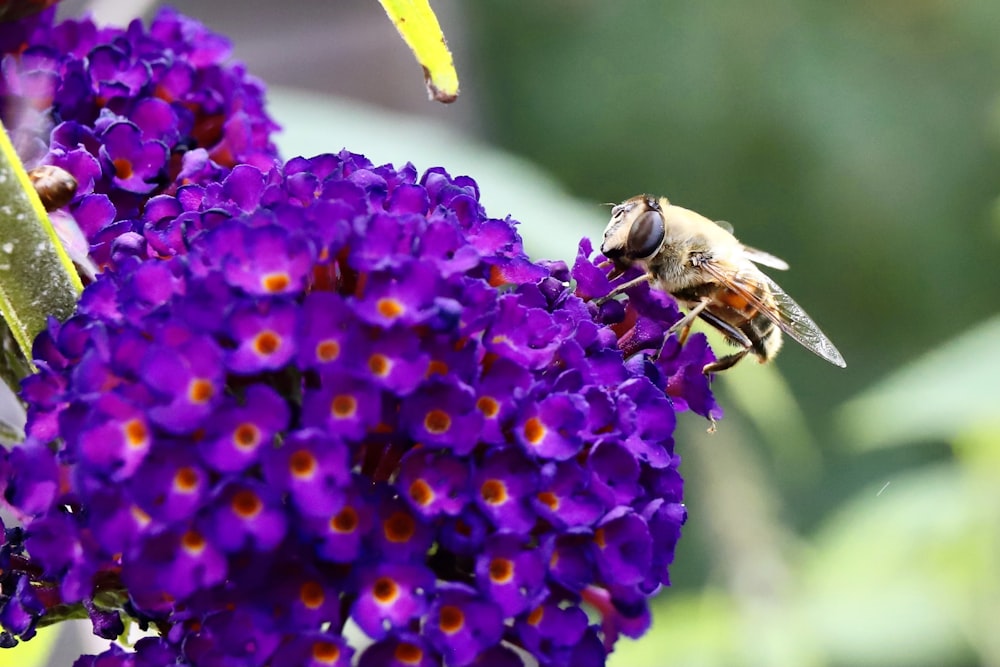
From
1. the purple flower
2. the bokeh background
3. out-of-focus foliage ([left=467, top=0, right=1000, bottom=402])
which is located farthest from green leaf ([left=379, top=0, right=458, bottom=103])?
out-of-focus foliage ([left=467, top=0, right=1000, bottom=402])

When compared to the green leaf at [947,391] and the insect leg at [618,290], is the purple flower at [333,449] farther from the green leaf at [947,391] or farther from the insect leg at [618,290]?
the green leaf at [947,391]

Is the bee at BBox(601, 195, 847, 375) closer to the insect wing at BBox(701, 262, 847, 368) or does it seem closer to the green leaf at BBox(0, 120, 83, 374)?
the insect wing at BBox(701, 262, 847, 368)

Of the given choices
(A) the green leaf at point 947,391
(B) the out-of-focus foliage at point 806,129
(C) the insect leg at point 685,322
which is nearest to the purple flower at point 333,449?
(C) the insect leg at point 685,322

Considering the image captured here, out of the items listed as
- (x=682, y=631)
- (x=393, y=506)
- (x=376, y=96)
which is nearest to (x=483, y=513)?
(x=393, y=506)

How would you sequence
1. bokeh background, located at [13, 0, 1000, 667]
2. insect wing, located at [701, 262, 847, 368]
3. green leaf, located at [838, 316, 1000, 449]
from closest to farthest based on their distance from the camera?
insect wing, located at [701, 262, 847, 368] → green leaf, located at [838, 316, 1000, 449] → bokeh background, located at [13, 0, 1000, 667]

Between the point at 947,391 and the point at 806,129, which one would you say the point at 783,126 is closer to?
the point at 806,129

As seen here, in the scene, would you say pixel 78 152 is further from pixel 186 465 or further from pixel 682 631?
pixel 682 631

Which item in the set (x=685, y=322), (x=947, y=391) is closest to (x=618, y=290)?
(x=685, y=322)
